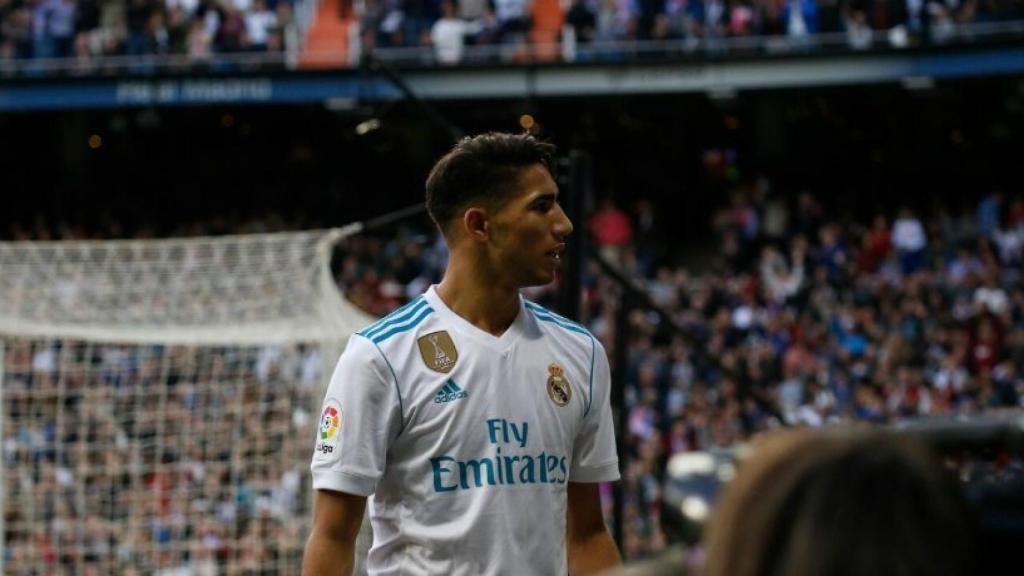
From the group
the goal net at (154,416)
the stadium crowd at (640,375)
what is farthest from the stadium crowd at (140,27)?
the goal net at (154,416)

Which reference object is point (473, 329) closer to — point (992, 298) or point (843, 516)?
point (843, 516)

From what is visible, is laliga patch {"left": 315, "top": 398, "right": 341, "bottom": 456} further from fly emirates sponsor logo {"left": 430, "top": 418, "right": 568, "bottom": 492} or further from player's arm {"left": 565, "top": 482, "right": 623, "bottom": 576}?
player's arm {"left": 565, "top": 482, "right": 623, "bottom": 576}

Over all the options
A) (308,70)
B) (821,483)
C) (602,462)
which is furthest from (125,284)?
(308,70)

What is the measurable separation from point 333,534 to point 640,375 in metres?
12.5

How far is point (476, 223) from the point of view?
3855 millimetres

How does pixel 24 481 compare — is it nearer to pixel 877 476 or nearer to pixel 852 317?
pixel 877 476

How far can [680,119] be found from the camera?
25.6 meters

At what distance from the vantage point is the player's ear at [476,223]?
12.6 ft

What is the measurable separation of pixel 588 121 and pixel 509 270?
22.3 m

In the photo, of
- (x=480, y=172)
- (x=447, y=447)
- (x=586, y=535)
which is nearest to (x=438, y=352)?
(x=447, y=447)

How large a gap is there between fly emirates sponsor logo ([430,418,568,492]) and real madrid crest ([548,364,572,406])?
0.38 ft

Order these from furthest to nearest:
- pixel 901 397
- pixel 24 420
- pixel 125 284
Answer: pixel 901 397 < pixel 24 420 < pixel 125 284

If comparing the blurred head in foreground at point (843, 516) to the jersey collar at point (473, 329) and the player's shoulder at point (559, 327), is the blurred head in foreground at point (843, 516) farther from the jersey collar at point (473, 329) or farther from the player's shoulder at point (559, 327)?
the player's shoulder at point (559, 327)

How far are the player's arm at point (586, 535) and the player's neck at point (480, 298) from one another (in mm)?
451
